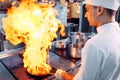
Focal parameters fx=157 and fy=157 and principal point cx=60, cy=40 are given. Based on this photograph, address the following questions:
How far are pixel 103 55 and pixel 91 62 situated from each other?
0.08 metres

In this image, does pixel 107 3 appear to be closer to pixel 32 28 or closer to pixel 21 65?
pixel 32 28

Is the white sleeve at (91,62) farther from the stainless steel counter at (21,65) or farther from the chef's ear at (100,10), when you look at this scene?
the stainless steel counter at (21,65)

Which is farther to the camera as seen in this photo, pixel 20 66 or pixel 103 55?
pixel 20 66

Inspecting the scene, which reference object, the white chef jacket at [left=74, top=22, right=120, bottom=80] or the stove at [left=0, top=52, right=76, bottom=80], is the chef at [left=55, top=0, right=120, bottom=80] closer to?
the white chef jacket at [left=74, top=22, right=120, bottom=80]

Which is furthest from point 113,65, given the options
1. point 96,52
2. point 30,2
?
point 30,2

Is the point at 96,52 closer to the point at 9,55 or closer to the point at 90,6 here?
the point at 90,6

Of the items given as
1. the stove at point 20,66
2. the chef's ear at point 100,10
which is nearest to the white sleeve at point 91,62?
the chef's ear at point 100,10

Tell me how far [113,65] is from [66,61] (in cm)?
91

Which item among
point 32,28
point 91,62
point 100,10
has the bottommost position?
point 91,62

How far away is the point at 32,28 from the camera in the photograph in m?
1.61

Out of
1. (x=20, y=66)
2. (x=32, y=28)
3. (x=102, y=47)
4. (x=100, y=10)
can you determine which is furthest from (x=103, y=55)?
(x=20, y=66)

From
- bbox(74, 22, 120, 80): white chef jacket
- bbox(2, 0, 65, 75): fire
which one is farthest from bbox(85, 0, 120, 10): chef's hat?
bbox(2, 0, 65, 75): fire

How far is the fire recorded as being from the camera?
160 cm

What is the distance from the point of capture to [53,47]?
7.47 feet
